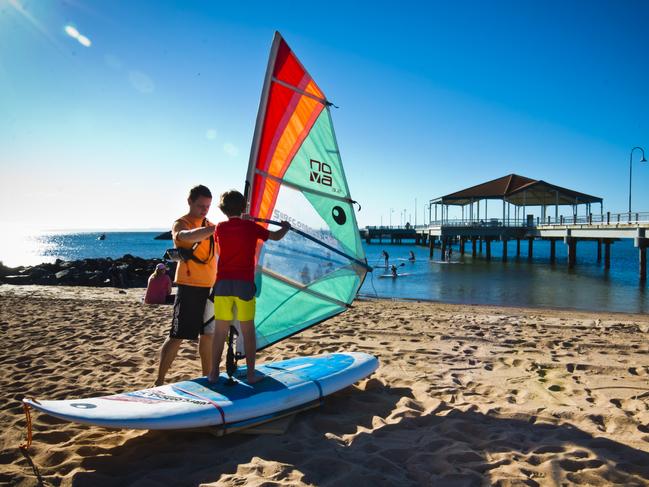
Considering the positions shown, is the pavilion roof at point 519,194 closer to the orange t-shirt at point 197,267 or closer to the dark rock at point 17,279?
the dark rock at point 17,279

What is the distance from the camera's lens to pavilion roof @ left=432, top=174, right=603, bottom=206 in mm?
33344

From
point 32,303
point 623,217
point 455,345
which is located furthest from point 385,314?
point 623,217

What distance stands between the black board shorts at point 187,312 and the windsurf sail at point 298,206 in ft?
1.50

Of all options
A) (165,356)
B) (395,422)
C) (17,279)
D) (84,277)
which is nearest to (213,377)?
(165,356)

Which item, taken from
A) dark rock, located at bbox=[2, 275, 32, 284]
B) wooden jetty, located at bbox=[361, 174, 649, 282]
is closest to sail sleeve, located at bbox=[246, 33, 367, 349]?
dark rock, located at bbox=[2, 275, 32, 284]

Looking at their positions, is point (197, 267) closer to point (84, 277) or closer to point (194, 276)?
point (194, 276)

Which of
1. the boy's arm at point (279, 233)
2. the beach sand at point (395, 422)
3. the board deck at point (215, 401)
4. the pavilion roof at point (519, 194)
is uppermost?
the pavilion roof at point (519, 194)

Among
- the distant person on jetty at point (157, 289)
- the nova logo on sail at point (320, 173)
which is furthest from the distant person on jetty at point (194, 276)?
the distant person on jetty at point (157, 289)

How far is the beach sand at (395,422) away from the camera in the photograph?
8.29ft

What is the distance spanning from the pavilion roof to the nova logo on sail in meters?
32.6

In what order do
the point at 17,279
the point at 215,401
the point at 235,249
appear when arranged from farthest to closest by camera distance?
the point at 17,279, the point at 235,249, the point at 215,401

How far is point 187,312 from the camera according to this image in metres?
3.49

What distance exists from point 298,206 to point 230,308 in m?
1.25

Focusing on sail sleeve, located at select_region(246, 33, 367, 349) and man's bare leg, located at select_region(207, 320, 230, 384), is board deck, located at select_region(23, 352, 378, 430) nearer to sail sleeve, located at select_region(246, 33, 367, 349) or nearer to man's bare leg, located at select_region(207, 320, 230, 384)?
man's bare leg, located at select_region(207, 320, 230, 384)
